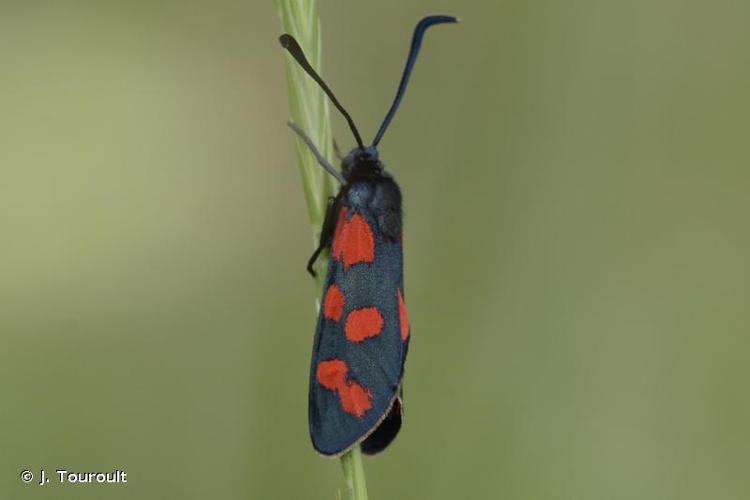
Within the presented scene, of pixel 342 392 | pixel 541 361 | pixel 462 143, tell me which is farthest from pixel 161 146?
pixel 342 392

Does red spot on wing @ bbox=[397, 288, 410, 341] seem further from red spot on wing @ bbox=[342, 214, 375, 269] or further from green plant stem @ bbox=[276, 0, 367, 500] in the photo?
green plant stem @ bbox=[276, 0, 367, 500]

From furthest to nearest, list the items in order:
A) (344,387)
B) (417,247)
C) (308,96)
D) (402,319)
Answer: (417,247) < (402,319) < (344,387) < (308,96)

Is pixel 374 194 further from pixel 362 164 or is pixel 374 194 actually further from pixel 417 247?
pixel 417 247

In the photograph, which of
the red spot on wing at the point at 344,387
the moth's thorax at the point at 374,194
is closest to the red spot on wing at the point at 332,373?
the red spot on wing at the point at 344,387

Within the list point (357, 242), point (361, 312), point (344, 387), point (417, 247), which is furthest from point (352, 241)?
point (417, 247)

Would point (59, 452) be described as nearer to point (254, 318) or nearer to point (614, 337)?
point (254, 318)

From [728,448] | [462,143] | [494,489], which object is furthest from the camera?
[462,143]
